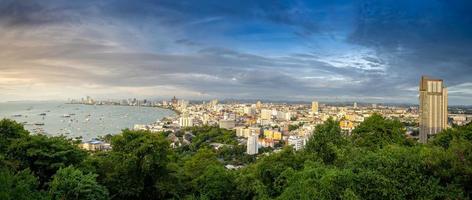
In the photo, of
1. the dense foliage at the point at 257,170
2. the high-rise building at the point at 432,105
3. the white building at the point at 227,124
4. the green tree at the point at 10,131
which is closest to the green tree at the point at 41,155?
the dense foliage at the point at 257,170

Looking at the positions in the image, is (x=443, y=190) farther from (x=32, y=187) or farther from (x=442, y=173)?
(x=32, y=187)

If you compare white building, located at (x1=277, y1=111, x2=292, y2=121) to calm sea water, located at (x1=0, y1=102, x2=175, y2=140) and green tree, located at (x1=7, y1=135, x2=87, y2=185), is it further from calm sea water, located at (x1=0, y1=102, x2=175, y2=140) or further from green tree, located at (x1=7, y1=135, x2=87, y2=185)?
green tree, located at (x1=7, y1=135, x2=87, y2=185)

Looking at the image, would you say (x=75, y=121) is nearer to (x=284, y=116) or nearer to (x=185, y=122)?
(x=185, y=122)

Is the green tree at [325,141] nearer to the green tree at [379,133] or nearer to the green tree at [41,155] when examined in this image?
the green tree at [379,133]

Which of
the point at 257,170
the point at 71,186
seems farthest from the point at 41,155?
the point at 257,170

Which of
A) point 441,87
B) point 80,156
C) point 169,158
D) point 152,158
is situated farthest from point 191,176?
point 441,87
